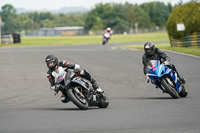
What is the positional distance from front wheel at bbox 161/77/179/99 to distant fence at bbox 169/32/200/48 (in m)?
27.9

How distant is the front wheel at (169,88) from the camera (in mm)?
12523

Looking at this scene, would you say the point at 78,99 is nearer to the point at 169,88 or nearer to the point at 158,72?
the point at 158,72

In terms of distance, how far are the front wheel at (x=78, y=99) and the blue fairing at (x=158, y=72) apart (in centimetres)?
233

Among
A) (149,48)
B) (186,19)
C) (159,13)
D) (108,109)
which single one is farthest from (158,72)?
(159,13)

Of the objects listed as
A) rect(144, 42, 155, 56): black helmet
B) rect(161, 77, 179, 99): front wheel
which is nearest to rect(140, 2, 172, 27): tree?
rect(144, 42, 155, 56): black helmet

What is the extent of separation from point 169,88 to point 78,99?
273cm

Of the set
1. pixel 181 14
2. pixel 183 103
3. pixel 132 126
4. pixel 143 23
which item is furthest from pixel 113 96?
pixel 143 23

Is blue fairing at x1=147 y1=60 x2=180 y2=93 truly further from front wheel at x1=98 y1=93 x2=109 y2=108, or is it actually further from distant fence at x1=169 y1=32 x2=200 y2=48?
distant fence at x1=169 y1=32 x2=200 y2=48

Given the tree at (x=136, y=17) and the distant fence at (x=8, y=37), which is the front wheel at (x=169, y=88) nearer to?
the distant fence at (x=8, y=37)

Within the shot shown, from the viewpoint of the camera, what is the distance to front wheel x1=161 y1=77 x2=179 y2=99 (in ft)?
41.1

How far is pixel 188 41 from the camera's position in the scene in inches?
1655

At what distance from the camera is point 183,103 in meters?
11.7

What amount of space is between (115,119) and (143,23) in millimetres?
159702

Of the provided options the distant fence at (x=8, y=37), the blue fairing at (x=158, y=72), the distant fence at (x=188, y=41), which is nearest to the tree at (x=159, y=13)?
the distant fence at (x=8, y=37)
